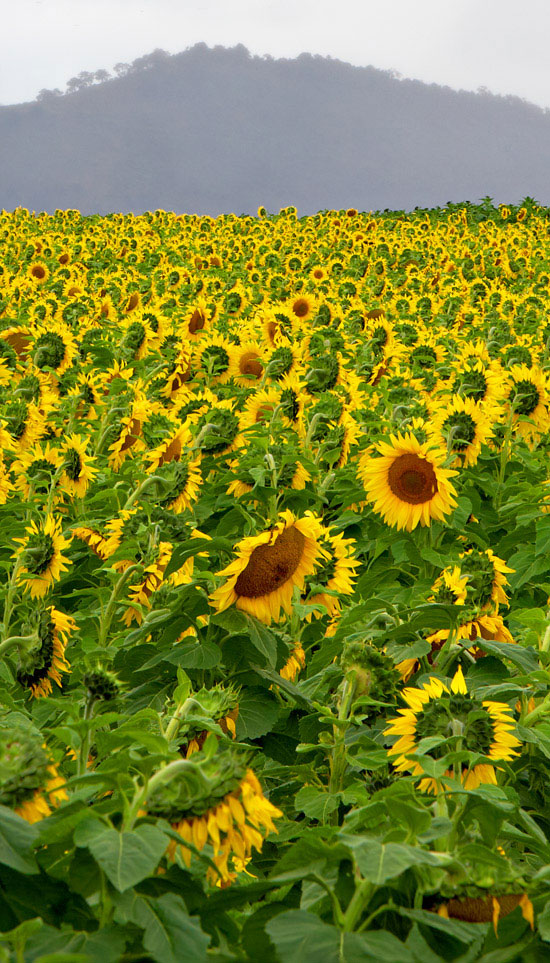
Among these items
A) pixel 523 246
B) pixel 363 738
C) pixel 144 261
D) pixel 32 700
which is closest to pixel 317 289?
pixel 144 261

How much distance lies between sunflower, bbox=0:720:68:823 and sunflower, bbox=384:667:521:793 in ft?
3.54

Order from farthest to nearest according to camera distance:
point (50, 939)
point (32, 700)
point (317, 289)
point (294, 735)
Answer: point (317, 289) → point (32, 700) → point (294, 735) → point (50, 939)

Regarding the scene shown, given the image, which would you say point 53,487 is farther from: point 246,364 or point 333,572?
point 246,364

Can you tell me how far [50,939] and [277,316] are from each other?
27.6 feet

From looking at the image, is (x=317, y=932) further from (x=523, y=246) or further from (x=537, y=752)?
(x=523, y=246)

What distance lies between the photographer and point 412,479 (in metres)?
5.13

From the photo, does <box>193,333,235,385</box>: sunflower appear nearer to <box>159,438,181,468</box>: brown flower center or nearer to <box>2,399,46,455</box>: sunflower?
<box>2,399,46,455</box>: sunflower

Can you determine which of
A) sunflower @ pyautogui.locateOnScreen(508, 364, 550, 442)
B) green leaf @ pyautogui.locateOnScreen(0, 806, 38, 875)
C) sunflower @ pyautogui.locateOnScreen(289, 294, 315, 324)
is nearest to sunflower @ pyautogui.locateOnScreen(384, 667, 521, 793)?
green leaf @ pyautogui.locateOnScreen(0, 806, 38, 875)

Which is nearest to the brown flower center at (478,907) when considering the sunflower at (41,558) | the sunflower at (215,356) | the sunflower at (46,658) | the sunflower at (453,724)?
the sunflower at (453,724)

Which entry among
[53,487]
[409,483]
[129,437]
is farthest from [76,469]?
[409,483]

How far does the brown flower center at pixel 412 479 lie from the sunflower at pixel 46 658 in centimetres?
193

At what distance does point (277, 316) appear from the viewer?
9.48 metres

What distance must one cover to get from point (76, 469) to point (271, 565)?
258 cm

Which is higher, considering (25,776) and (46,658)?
(25,776)
